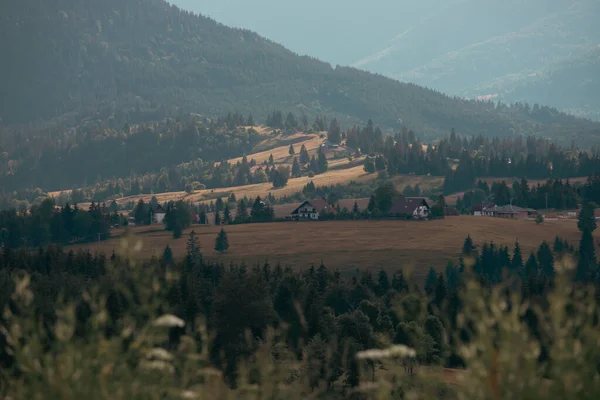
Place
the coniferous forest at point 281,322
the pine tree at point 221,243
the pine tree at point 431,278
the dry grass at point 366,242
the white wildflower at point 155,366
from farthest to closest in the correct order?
the pine tree at point 221,243
the dry grass at point 366,242
the pine tree at point 431,278
the coniferous forest at point 281,322
the white wildflower at point 155,366

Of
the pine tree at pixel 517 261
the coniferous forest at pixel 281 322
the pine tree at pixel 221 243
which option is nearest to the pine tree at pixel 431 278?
the coniferous forest at pixel 281 322

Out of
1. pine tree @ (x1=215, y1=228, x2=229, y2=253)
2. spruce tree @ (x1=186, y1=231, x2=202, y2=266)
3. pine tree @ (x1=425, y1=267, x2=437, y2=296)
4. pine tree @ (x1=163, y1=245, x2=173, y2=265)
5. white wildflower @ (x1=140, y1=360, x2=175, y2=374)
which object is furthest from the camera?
pine tree @ (x1=215, y1=228, x2=229, y2=253)

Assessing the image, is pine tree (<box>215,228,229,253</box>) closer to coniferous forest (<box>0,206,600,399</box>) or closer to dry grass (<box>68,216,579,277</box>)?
coniferous forest (<box>0,206,600,399</box>)

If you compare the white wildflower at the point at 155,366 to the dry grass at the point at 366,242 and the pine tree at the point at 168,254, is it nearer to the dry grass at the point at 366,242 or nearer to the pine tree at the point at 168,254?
the dry grass at the point at 366,242

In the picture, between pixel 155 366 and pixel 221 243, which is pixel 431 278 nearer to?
pixel 221 243

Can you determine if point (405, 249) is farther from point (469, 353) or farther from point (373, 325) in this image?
point (469, 353)

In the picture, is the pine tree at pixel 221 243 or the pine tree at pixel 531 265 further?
the pine tree at pixel 221 243

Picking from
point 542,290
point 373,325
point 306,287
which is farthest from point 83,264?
point 542,290

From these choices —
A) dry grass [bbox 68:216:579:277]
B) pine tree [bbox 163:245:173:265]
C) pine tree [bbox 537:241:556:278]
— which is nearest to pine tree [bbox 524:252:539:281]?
pine tree [bbox 537:241:556:278]
